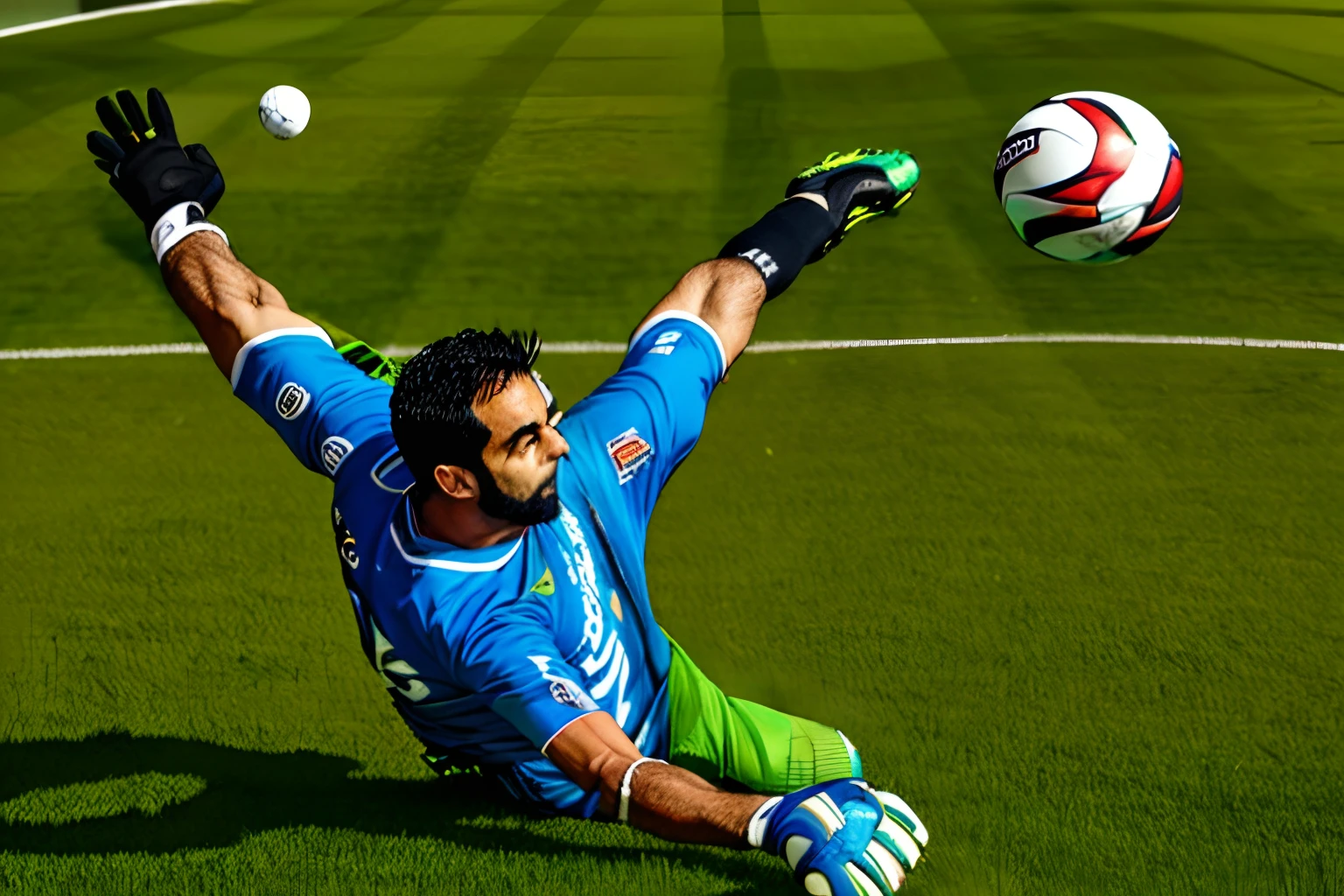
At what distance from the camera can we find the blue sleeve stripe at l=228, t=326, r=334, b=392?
5184 mm

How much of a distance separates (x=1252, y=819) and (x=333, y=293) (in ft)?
26.0

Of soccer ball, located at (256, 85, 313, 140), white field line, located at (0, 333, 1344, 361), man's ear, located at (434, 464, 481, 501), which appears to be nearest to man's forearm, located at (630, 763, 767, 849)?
man's ear, located at (434, 464, 481, 501)

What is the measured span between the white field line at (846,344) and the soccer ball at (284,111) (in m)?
1.76

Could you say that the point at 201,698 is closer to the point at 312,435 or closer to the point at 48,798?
the point at 48,798

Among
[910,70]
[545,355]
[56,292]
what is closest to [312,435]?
[545,355]

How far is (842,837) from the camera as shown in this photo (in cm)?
352

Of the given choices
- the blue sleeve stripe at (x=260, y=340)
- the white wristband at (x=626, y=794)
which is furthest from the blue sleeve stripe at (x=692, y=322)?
the white wristband at (x=626, y=794)

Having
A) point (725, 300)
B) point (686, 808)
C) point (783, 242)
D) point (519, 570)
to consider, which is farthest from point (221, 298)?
point (686, 808)

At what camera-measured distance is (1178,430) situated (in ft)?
28.5

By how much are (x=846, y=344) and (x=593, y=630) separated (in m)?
5.82

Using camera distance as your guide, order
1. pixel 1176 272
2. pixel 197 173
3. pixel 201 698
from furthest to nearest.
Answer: pixel 1176 272 < pixel 201 698 < pixel 197 173

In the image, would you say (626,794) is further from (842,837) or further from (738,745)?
(738,745)

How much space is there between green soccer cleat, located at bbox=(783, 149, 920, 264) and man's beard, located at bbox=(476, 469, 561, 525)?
211 cm

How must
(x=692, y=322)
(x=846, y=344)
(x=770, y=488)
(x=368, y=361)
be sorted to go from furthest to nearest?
(x=846, y=344) → (x=770, y=488) → (x=368, y=361) → (x=692, y=322)
